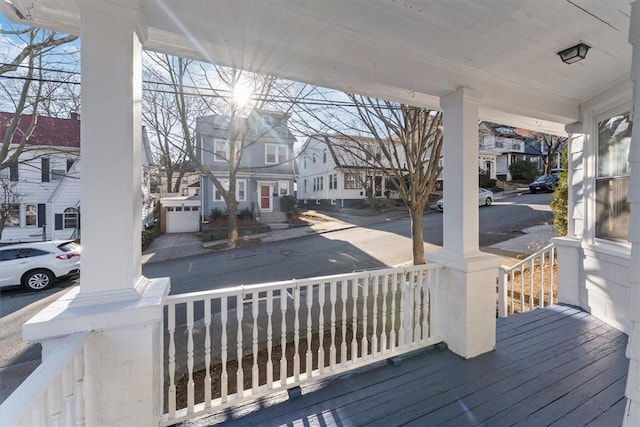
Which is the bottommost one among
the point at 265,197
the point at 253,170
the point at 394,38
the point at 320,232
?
the point at 320,232

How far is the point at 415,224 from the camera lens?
17.4 ft

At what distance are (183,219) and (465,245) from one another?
49.5 ft

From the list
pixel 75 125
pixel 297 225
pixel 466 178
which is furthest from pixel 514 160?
pixel 75 125

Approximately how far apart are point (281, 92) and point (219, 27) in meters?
4.54

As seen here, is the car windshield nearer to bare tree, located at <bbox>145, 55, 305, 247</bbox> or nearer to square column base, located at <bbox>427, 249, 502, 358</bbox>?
bare tree, located at <bbox>145, 55, 305, 247</bbox>

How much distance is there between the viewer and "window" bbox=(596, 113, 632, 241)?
3.21 metres

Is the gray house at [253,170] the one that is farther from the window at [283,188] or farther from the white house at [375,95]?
the white house at [375,95]

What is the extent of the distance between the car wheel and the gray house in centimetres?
910

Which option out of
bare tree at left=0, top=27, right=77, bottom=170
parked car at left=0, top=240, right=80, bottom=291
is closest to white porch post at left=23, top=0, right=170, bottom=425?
bare tree at left=0, top=27, right=77, bottom=170

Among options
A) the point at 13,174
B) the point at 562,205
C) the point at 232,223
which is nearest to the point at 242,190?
the point at 232,223

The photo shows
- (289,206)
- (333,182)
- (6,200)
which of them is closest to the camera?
(6,200)

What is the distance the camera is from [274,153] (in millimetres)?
17609

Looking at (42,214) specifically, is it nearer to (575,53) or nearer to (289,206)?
(289,206)

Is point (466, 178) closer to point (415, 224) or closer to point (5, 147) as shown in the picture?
point (415, 224)
